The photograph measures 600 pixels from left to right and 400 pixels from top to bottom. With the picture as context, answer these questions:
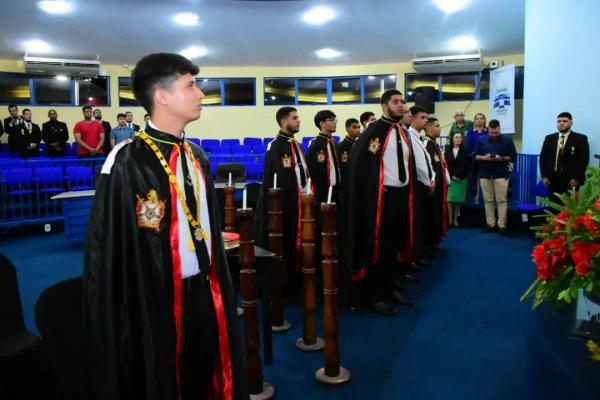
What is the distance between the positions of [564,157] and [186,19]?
6.62 meters

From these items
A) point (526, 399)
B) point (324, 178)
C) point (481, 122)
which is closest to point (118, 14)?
point (324, 178)

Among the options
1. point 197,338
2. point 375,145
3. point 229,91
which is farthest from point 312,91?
point 197,338

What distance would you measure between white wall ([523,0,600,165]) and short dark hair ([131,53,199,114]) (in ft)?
18.6

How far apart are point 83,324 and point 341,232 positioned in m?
2.90

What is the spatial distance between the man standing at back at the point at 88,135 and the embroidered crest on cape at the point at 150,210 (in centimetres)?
916

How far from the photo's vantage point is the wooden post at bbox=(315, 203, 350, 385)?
9.66 ft

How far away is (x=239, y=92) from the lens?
15.0m

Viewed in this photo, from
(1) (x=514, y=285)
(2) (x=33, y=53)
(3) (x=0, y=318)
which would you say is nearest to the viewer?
(3) (x=0, y=318)

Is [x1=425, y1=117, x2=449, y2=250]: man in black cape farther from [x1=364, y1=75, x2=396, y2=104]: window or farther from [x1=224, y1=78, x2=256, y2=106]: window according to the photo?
[x1=224, y1=78, x2=256, y2=106]: window

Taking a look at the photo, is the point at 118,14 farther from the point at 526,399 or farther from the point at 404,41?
the point at 526,399

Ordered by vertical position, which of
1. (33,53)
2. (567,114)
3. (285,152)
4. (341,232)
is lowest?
(341,232)

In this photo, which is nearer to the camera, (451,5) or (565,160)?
(565,160)

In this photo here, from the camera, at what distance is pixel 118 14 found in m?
9.02

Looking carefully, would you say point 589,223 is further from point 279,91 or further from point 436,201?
point 279,91
